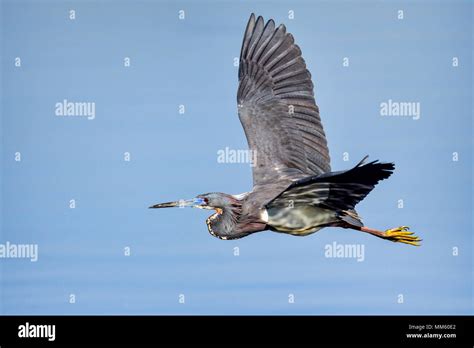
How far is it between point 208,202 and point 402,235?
3.54 meters

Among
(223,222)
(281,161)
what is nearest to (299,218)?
(223,222)

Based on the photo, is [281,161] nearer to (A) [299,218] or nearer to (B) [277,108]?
(B) [277,108]

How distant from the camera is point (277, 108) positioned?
18203 mm

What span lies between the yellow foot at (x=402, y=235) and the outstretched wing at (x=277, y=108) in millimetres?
1534

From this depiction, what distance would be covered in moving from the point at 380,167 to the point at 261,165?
3.55 m

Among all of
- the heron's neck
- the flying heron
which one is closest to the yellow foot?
the flying heron

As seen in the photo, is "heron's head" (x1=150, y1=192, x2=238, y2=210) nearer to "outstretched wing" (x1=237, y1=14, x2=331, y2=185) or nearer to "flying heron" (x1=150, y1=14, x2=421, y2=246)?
"flying heron" (x1=150, y1=14, x2=421, y2=246)

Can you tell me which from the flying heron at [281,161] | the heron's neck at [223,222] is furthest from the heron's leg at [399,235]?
the heron's neck at [223,222]

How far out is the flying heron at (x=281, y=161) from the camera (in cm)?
1590

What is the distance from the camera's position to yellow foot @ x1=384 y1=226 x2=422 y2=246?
59.1 feet

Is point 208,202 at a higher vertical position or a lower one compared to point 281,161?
lower

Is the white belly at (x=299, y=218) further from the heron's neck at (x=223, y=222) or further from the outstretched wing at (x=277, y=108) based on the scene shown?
the outstretched wing at (x=277, y=108)

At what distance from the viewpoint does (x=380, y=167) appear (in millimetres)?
14375
